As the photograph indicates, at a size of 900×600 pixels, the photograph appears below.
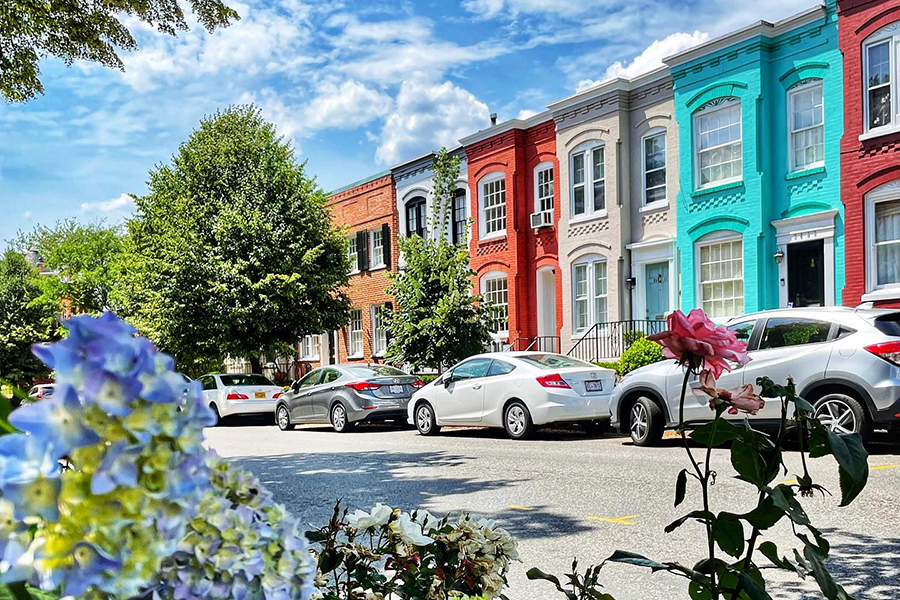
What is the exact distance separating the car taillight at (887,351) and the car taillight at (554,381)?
5.09 metres

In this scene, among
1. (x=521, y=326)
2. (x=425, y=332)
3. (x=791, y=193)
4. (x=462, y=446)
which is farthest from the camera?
(x=521, y=326)

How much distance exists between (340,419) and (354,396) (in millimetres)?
700

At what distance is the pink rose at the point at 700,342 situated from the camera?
2.44m

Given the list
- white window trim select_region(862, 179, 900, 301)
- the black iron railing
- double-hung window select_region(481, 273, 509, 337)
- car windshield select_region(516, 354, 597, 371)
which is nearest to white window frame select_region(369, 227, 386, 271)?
double-hung window select_region(481, 273, 509, 337)

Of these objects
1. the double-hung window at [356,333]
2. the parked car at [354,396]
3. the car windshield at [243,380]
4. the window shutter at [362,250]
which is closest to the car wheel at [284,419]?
the parked car at [354,396]

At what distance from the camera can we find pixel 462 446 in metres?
14.2

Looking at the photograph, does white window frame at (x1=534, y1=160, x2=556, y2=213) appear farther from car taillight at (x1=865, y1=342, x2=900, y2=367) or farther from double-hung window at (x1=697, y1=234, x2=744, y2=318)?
car taillight at (x1=865, y1=342, x2=900, y2=367)

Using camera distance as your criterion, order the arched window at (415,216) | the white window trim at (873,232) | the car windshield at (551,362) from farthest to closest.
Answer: the arched window at (415,216) → the white window trim at (873,232) → the car windshield at (551,362)

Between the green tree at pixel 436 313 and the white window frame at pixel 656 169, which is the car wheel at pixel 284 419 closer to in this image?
the green tree at pixel 436 313

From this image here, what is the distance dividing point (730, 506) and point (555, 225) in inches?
712

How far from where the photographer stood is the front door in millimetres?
22328

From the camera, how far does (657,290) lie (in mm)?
22609

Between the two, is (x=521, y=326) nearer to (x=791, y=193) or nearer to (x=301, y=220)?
(x=301, y=220)

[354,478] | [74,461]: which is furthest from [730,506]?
[74,461]
